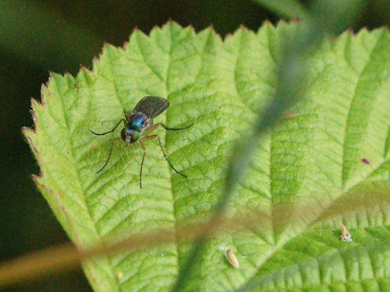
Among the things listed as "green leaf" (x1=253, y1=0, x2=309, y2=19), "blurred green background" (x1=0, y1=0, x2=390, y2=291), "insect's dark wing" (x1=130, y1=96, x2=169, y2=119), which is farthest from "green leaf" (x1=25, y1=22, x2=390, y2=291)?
"blurred green background" (x1=0, y1=0, x2=390, y2=291)

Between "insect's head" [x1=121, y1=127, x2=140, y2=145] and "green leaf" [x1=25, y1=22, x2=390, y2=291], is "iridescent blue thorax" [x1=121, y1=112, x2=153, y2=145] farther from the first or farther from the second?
"green leaf" [x1=25, y1=22, x2=390, y2=291]

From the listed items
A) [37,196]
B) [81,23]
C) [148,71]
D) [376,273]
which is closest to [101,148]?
[148,71]

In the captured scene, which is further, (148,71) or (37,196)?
(37,196)

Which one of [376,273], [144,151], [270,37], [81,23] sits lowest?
[376,273]

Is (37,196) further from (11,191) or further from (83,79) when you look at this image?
(83,79)

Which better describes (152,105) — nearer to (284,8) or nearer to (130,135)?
(130,135)

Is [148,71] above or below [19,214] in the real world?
above
